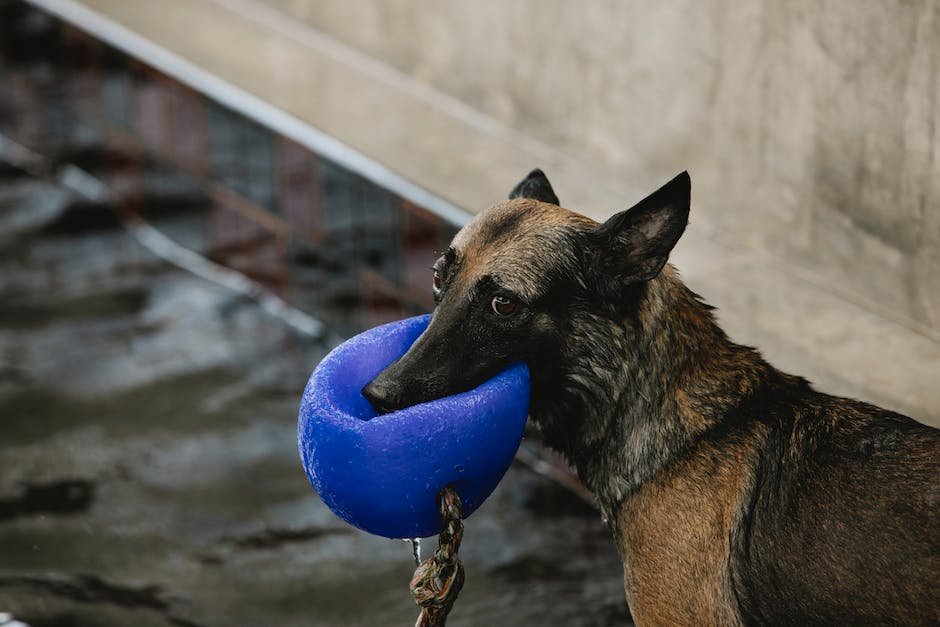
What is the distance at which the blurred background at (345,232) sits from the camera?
4.66 m

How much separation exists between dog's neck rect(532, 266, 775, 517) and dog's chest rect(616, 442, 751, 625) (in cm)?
7

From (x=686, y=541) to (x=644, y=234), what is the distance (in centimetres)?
79

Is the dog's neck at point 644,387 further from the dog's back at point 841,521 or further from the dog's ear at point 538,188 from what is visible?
the dog's ear at point 538,188

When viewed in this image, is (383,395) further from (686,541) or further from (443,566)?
(686,541)

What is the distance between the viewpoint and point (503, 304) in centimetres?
346

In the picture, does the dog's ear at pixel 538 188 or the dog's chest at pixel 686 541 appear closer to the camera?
the dog's chest at pixel 686 541

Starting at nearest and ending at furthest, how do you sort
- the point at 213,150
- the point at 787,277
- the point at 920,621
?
1. the point at 920,621
2. the point at 787,277
3. the point at 213,150

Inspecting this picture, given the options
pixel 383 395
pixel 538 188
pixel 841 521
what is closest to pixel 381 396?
pixel 383 395

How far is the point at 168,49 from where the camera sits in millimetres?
7457

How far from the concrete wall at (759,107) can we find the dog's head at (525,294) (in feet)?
4.66

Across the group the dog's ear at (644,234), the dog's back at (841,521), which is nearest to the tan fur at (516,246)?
the dog's ear at (644,234)

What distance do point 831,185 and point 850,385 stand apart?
73 centimetres

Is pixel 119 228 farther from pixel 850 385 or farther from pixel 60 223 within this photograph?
pixel 850 385

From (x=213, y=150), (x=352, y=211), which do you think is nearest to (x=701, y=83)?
(x=352, y=211)
